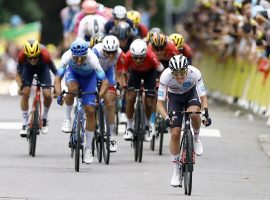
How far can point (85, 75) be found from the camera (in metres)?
19.1

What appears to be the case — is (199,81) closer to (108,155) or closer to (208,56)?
(108,155)

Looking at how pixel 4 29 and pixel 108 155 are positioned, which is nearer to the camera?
pixel 108 155

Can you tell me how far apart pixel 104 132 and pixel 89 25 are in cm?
730

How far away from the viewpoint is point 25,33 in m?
53.4

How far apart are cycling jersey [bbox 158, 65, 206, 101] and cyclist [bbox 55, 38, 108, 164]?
1.95m

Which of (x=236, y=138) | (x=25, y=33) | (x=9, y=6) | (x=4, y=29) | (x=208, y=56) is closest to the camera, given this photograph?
(x=236, y=138)

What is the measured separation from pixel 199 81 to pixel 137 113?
348 cm

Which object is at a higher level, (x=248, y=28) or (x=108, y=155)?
(x=248, y=28)

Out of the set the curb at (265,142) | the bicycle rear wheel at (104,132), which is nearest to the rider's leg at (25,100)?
the bicycle rear wheel at (104,132)

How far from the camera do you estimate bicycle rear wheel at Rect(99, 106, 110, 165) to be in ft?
63.6

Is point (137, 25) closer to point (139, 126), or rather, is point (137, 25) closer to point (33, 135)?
point (139, 126)

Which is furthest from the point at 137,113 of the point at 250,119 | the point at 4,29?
the point at 4,29

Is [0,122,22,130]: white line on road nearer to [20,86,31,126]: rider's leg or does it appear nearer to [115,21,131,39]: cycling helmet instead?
[115,21,131,39]: cycling helmet

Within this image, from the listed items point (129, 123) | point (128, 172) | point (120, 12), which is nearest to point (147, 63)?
point (129, 123)
